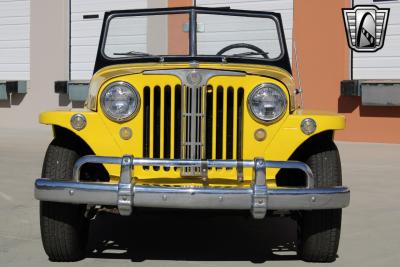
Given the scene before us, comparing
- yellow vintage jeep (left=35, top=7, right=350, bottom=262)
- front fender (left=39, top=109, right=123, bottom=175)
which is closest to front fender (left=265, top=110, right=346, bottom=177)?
yellow vintage jeep (left=35, top=7, right=350, bottom=262)

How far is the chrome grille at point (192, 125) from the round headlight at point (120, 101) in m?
0.30

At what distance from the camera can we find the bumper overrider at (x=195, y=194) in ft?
12.5

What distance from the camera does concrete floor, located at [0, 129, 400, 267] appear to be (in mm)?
4520

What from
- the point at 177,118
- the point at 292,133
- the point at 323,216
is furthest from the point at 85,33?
the point at 323,216

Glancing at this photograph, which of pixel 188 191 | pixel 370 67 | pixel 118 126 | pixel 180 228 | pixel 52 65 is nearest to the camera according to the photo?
pixel 188 191

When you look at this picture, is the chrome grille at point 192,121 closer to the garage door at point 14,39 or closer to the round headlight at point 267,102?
the round headlight at point 267,102

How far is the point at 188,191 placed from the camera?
3826 millimetres

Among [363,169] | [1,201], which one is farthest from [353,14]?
[1,201]

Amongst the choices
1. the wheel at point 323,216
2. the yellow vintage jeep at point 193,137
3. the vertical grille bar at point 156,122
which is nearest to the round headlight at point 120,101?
the yellow vintage jeep at point 193,137

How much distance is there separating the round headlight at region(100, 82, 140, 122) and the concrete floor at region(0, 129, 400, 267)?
0.96 metres

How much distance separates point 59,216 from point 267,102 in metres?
1.44

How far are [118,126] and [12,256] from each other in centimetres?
118

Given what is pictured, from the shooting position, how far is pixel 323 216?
13.9 feet

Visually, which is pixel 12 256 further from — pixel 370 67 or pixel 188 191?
pixel 370 67
